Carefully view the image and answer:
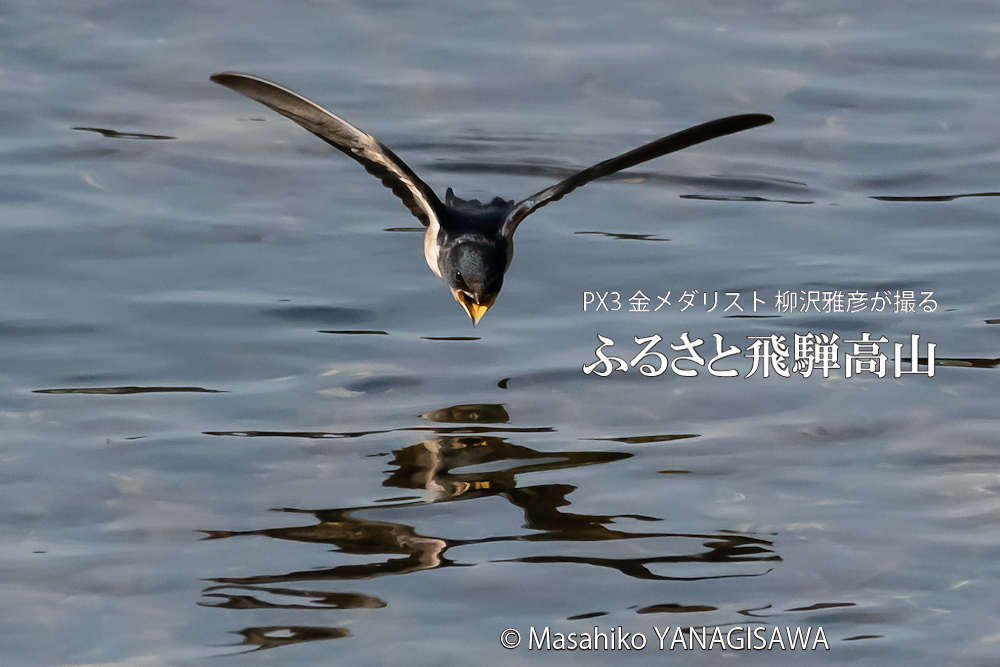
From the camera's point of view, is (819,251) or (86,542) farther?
(819,251)

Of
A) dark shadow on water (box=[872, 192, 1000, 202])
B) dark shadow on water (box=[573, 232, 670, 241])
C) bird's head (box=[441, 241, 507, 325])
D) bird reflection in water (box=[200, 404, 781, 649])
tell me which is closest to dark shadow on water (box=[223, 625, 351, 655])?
bird reflection in water (box=[200, 404, 781, 649])

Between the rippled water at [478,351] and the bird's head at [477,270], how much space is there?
0.46 m

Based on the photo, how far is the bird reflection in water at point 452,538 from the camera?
354cm

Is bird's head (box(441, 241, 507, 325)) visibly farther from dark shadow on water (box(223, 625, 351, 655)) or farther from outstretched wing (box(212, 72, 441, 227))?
dark shadow on water (box(223, 625, 351, 655))

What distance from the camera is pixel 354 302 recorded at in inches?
214

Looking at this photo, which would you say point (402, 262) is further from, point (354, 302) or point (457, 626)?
point (457, 626)

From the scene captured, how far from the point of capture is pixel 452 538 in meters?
3.80

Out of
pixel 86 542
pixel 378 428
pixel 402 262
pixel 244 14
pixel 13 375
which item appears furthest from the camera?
pixel 244 14

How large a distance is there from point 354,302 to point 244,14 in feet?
13.8

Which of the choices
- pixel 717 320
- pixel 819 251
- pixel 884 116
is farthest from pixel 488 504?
pixel 884 116

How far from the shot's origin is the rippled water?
3.55 m

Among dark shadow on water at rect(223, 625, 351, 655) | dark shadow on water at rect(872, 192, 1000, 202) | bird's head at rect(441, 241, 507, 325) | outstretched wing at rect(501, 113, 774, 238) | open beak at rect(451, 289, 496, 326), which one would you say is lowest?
dark shadow on water at rect(223, 625, 351, 655)

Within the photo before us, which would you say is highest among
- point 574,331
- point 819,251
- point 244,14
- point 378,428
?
point 244,14

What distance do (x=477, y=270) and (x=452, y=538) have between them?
0.90m
